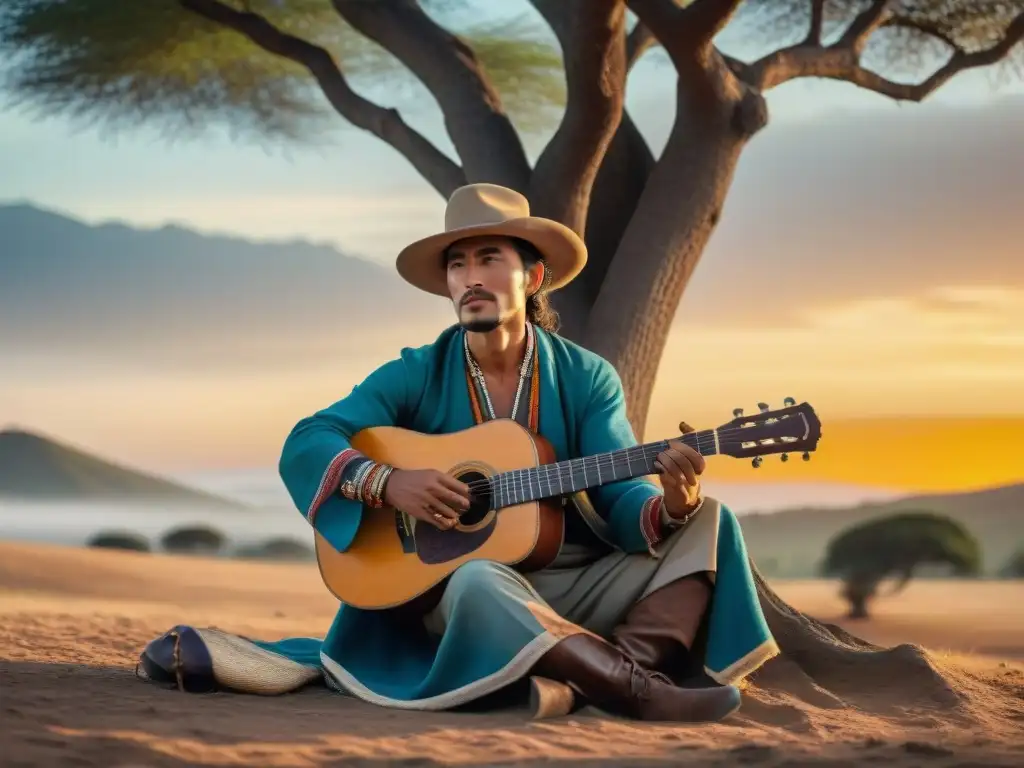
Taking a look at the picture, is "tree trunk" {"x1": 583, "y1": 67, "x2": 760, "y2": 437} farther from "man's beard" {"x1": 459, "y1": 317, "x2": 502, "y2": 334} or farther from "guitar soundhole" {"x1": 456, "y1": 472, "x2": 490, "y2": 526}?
"guitar soundhole" {"x1": 456, "y1": 472, "x2": 490, "y2": 526}

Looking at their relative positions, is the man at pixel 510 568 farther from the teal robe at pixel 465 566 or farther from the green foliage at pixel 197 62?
the green foliage at pixel 197 62

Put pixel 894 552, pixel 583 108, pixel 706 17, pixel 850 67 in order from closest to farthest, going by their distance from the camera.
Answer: pixel 706 17
pixel 583 108
pixel 850 67
pixel 894 552

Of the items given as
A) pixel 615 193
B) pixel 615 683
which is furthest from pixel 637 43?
pixel 615 683

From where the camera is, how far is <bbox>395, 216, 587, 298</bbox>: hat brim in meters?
4.86

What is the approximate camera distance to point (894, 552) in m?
10.7

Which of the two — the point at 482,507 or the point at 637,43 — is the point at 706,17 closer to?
the point at 637,43

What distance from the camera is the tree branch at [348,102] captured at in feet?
24.0

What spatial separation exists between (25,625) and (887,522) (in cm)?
642

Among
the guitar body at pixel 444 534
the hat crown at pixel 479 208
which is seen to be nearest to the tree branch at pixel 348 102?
the hat crown at pixel 479 208

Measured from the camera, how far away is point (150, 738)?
3680 millimetres

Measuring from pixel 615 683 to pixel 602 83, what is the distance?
122 inches

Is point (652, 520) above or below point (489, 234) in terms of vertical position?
below

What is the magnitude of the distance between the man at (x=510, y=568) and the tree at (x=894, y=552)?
6.25 meters

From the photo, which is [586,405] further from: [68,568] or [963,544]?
[68,568]
